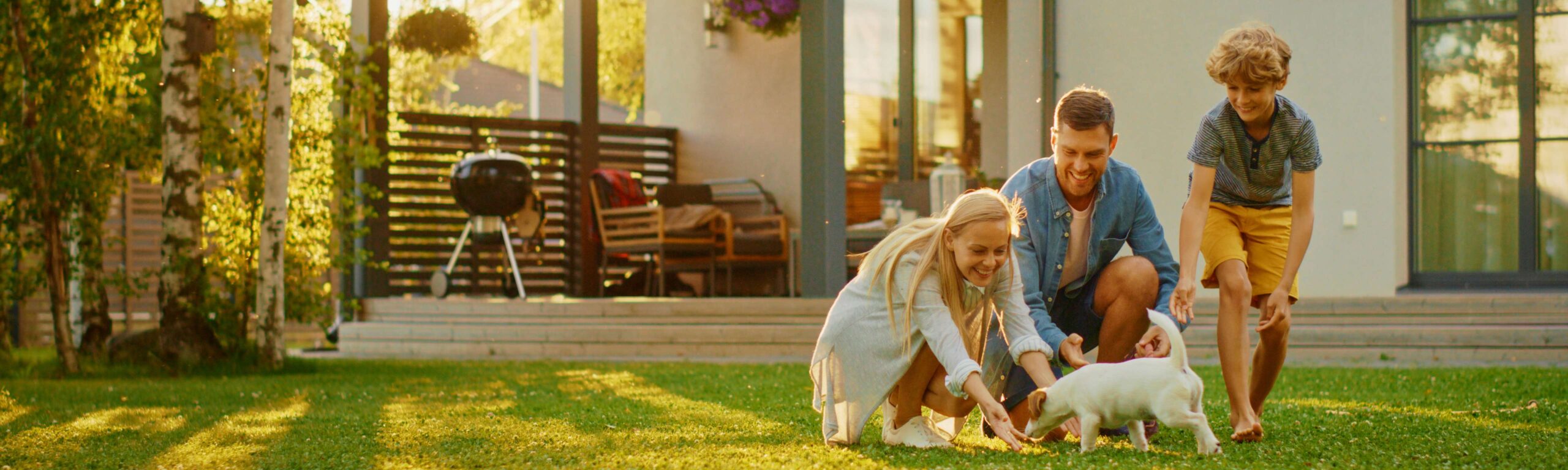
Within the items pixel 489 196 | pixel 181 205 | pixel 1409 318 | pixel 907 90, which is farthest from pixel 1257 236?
pixel 907 90

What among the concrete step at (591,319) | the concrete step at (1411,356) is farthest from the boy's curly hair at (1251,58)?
the concrete step at (591,319)

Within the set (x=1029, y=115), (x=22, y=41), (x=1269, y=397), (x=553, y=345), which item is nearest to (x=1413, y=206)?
(x=1029, y=115)

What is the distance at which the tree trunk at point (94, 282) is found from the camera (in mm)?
7102

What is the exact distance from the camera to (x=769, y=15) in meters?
11.2

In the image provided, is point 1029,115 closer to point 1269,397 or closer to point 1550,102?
point 1550,102

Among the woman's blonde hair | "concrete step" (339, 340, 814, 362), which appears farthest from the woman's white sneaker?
"concrete step" (339, 340, 814, 362)

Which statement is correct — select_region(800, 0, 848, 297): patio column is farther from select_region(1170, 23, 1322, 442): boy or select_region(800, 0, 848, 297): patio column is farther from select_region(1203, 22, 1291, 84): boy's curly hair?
select_region(1203, 22, 1291, 84): boy's curly hair

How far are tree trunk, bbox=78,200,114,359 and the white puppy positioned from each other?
5.52 meters

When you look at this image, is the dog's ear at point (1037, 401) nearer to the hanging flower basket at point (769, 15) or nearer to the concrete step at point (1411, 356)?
the concrete step at point (1411, 356)

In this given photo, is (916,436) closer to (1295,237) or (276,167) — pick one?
(1295,237)

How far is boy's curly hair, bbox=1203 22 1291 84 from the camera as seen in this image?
3.13 metres

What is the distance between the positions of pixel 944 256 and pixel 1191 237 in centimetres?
65

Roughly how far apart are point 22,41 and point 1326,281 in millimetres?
7063

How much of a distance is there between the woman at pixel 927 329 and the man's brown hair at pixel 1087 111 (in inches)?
9.5
